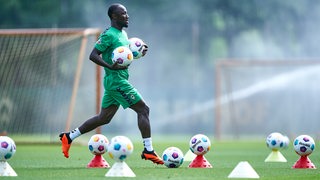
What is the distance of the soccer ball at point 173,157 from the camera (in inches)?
530

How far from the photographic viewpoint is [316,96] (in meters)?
40.9

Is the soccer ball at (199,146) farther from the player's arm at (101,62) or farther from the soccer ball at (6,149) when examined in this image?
the soccer ball at (6,149)

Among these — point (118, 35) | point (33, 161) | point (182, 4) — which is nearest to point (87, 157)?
point (33, 161)

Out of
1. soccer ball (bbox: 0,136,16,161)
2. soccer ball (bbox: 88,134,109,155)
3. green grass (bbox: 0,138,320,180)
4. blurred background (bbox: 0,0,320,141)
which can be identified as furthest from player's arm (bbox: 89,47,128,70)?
blurred background (bbox: 0,0,320,141)

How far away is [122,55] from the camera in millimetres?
13992

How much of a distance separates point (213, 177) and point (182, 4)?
1471 inches

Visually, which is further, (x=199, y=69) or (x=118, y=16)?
(x=199, y=69)

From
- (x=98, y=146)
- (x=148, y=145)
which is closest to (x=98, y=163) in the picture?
(x=98, y=146)

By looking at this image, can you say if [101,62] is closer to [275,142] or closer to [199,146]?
[199,146]

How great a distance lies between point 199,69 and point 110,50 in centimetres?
3202

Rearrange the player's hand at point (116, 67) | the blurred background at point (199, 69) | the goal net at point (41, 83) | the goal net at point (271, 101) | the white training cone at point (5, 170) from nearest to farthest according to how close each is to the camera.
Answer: the white training cone at point (5, 170) < the player's hand at point (116, 67) < the goal net at point (41, 83) < the blurred background at point (199, 69) < the goal net at point (271, 101)

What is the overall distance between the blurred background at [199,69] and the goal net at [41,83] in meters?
0.08

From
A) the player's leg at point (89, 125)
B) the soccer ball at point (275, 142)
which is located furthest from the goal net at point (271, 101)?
the player's leg at point (89, 125)

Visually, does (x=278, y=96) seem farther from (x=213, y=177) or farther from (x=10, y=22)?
(x=213, y=177)
